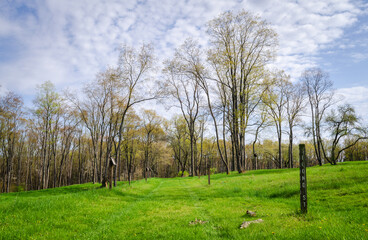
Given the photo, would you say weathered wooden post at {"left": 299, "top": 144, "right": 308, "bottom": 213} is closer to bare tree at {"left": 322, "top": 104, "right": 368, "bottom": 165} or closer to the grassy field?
the grassy field

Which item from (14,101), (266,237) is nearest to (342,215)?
(266,237)

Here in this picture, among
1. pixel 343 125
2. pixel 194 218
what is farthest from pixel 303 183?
pixel 343 125

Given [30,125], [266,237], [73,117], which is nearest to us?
[266,237]

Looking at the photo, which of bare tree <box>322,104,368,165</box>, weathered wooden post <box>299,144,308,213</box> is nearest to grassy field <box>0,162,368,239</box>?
weathered wooden post <box>299,144,308,213</box>

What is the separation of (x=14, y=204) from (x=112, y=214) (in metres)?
4.03

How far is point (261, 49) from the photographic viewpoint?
2572 centimetres

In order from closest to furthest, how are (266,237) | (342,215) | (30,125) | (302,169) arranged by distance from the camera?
1. (266,237)
2. (342,215)
3. (302,169)
4. (30,125)

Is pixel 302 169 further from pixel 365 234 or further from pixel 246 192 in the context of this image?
pixel 246 192

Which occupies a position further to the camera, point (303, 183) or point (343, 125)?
point (343, 125)

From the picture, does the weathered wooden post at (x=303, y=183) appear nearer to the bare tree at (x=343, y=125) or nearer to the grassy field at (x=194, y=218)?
the grassy field at (x=194, y=218)

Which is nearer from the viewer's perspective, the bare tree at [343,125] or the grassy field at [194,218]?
the grassy field at [194,218]

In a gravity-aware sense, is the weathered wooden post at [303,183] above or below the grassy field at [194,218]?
above

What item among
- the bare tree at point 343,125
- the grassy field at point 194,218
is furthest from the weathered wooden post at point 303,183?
the bare tree at point 343,125

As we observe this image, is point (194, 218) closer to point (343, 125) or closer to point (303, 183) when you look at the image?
point (303, 183)
